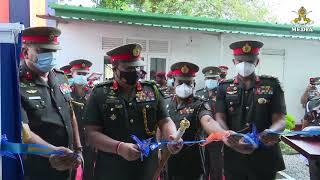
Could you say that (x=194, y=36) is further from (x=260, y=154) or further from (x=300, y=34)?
(x=260, y=154)

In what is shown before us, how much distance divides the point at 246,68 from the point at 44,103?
2.03 metres

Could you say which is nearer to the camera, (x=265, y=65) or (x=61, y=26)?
(x=61, y=26)

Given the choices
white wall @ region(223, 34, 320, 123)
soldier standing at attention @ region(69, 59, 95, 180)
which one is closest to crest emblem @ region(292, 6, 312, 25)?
white wall @ region(223, 34, 320, 123)

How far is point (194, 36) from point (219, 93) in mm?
7257

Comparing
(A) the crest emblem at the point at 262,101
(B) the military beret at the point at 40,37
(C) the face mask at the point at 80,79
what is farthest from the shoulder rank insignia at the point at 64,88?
(C) the face mask at the point at 80,79

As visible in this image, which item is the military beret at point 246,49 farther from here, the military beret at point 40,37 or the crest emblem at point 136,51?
the military beret at point 40,37

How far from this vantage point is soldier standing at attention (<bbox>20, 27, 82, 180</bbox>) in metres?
3.15

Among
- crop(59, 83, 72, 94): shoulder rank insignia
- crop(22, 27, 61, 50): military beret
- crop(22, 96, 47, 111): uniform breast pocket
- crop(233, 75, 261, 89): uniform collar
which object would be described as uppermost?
crop(22, 27, 61, 50): military beret

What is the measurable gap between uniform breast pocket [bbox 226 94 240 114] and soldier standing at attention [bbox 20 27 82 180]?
5.16 ft

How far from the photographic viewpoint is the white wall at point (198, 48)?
990 cm

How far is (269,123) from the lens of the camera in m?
Answer: 3.88

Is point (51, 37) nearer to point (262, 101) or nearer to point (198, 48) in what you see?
point (262, 101)

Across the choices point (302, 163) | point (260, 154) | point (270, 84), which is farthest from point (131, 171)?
point (302, 163)

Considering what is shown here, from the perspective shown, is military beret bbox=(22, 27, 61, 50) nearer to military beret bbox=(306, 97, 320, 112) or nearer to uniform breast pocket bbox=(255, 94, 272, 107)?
uniform breast pocket bbox=(255, 94, 272, 107)
